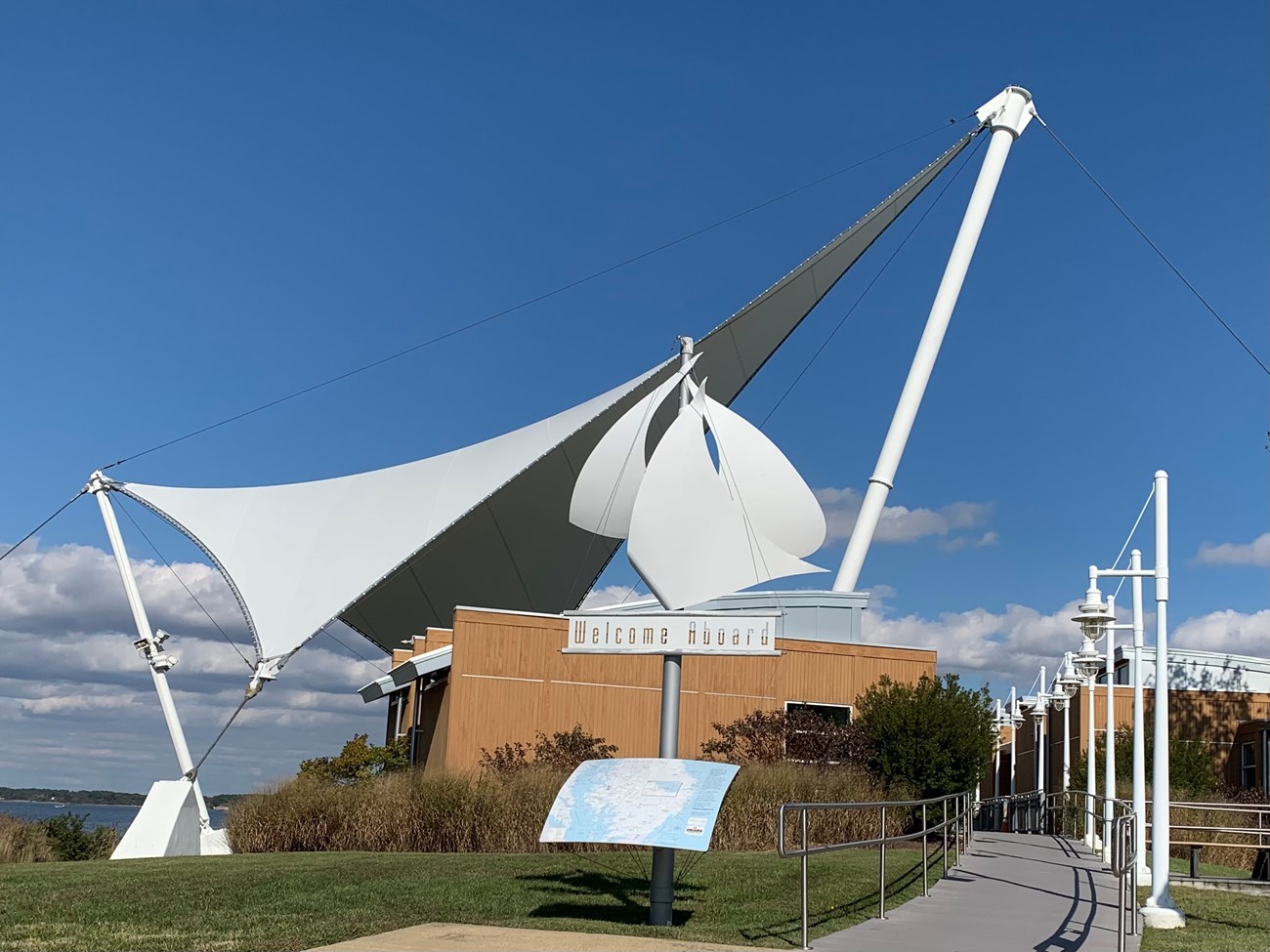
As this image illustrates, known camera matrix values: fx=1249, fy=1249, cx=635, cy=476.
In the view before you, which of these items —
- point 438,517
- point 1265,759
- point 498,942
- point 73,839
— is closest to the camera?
point 498,942

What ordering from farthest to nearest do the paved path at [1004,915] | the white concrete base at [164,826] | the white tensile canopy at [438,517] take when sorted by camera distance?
the white tensile canopy at [438,517]
the white concrete base at [164,826]
the paved path at [1004,915]

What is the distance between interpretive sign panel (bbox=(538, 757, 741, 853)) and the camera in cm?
926

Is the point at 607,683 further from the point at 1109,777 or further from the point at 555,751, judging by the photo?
the point at 1109,777

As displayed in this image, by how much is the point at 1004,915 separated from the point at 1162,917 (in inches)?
54.5

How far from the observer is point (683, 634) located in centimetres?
1087

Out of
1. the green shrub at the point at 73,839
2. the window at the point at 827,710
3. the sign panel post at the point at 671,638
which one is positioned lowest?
the green shrub at the point at 73,839

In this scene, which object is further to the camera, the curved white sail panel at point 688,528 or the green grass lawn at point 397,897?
the curved white sail panel at point 688,528

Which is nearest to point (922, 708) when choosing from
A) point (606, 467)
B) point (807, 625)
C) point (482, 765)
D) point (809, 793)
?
point (807, 625)

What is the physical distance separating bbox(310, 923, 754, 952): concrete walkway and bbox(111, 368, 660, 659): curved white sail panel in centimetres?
1638

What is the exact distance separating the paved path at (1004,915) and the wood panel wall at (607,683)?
33.6 ft

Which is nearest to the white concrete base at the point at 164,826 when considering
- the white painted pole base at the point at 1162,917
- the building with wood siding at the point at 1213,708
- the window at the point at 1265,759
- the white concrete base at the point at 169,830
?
the white concrete base at the point at 169,830

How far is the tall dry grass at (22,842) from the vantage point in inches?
736

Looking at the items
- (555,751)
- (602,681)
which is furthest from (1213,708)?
(555,751)

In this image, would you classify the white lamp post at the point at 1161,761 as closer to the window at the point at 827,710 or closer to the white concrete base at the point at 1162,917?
the white concrete base at the point at 1162,917
